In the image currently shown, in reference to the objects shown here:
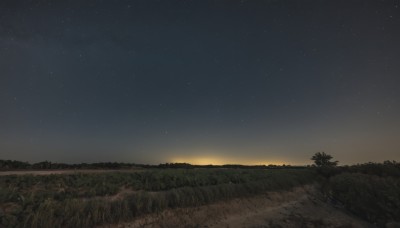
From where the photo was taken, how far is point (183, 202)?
37.1 ft

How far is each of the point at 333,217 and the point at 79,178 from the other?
16.0 metres

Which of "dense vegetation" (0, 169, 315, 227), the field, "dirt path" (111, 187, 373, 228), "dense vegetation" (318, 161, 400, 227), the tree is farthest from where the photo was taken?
the tree

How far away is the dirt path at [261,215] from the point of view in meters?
10.4

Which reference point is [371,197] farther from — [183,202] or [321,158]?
[321,158]

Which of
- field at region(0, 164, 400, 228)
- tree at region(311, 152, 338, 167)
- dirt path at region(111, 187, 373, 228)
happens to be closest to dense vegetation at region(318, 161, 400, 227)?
field at region(0, 164, 400, 228)

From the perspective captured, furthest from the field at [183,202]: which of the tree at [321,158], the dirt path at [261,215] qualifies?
the tree at [321,158]

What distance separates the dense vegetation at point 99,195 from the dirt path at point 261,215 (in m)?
0.45

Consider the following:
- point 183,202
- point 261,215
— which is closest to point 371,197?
point 261,215

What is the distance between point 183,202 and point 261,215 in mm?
4723

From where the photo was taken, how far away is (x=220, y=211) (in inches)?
473

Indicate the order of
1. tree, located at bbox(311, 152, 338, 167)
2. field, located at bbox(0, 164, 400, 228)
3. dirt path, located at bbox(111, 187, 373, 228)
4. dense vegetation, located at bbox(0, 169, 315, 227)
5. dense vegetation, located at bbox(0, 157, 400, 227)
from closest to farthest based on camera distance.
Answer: dense vegetation, located at bbox(0, 169, 315, 227) → dense vegetation, located at bbox(0, 157, 400, 227) → field, located at bbox(0, 164, 400, 228) → dirt path, located at bbox(111, 187, 373, 228) → tree, located at bbox(311, 152, 338, 167)

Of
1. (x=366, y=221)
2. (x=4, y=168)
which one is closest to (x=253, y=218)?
(x=366, y=221)

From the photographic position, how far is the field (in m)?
8.56

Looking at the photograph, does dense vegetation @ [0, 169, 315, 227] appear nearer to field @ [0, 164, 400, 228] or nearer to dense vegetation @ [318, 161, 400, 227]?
field @ [0, 164, 400, 228]
